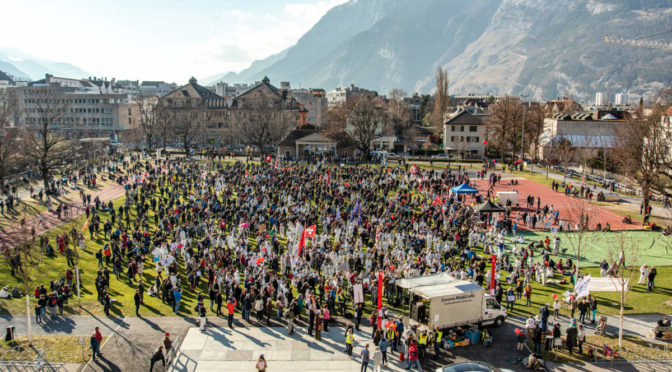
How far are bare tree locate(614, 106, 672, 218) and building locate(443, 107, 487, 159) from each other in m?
27.4

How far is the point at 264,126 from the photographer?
80875mm

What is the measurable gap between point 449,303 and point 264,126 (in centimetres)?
6505

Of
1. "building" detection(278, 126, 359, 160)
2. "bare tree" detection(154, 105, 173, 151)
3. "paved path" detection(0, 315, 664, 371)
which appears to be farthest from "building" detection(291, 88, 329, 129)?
"paved path" detection(0, 315, 664, 371)

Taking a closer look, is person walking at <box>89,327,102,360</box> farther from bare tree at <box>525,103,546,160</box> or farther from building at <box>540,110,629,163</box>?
bare tree at <box>525,103,546,160</box>

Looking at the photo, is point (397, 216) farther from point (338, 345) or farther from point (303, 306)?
point (338, 345)

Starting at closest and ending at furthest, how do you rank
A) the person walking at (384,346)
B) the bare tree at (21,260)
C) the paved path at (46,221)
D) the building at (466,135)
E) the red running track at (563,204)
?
the person walking at (384,346) < the bare tree at (21,260) < the paved path at (46,221) < the red running track at (563,204) < the building at (466,135)

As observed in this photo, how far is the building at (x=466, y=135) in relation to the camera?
271ft

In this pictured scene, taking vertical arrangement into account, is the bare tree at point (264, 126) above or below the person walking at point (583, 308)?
above

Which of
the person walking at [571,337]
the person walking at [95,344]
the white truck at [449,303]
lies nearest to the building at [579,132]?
the person walking at [571,337]

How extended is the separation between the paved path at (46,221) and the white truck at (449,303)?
20.6 metres

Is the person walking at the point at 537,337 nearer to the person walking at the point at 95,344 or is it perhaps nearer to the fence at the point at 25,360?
the person walking at the point at 95,344

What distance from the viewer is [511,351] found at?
19.5 metres

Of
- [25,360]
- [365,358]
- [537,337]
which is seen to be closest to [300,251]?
[365,358]

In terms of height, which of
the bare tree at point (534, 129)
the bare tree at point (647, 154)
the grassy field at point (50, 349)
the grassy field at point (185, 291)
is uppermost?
the bare tree at point (534, 129)
